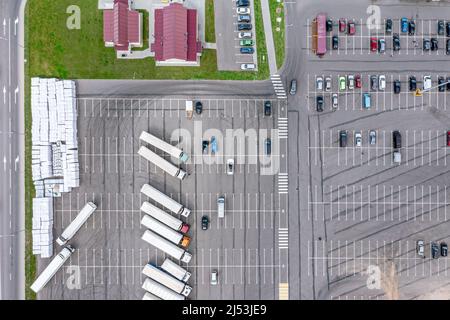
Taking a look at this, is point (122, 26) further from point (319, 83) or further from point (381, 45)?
point (381, 45)

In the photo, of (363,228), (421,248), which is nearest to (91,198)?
(363,228)

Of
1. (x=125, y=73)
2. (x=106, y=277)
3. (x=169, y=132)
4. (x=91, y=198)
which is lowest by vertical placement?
(x=106, y=277)

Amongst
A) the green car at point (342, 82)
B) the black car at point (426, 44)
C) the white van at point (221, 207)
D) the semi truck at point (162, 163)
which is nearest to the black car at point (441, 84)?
→ the black car at point (426, 44)

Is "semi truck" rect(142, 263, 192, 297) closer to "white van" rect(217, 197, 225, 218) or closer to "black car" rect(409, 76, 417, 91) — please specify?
"white van" rect(217, 197, 225, 218)

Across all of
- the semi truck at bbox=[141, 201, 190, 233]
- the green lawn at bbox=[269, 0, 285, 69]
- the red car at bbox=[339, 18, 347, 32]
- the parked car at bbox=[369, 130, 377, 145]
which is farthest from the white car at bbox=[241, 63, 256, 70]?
the semi truck at bbox=[141, 201, 190, 233]

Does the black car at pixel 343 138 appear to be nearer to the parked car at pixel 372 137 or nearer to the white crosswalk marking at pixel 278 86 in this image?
the parked car at pixel 372 137

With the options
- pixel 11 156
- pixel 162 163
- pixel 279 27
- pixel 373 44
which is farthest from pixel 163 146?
pixel 373 44

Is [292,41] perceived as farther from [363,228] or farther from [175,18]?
[363,228]
